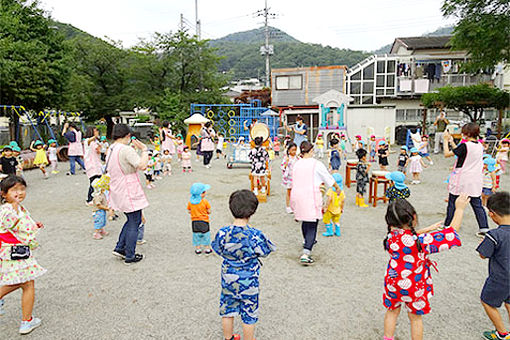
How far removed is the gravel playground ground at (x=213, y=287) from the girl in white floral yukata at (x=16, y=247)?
0.44 metres

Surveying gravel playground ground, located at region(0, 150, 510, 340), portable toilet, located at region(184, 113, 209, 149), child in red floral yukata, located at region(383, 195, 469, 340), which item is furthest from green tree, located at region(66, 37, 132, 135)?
child in red floral yukata, located at region(383, 195, 469, 340)

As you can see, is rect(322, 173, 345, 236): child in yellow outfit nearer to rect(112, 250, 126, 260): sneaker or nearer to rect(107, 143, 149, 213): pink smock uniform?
rect(107, 143, 149, 213): pink smock uniform

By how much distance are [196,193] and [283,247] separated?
158 cm

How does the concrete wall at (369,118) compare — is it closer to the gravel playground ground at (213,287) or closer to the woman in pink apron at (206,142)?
the woman in pink apron at (206,142)

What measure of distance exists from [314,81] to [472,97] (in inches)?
507

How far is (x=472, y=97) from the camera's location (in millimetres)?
16562

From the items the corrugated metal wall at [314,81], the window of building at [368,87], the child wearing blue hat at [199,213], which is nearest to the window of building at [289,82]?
the corrugated metal wall at [314,81]

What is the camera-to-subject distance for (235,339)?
3.04m

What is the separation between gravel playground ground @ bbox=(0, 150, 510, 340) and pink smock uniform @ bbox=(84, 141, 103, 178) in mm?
995

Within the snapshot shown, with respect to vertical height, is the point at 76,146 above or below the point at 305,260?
above

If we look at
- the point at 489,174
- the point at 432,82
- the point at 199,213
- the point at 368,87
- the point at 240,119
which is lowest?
the point at 199,213

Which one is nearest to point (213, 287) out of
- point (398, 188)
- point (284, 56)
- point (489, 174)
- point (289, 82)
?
point (398, 188)

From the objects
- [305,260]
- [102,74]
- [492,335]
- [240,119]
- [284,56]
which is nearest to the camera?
[492,335]

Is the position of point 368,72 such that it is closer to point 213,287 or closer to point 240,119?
point 240,119
